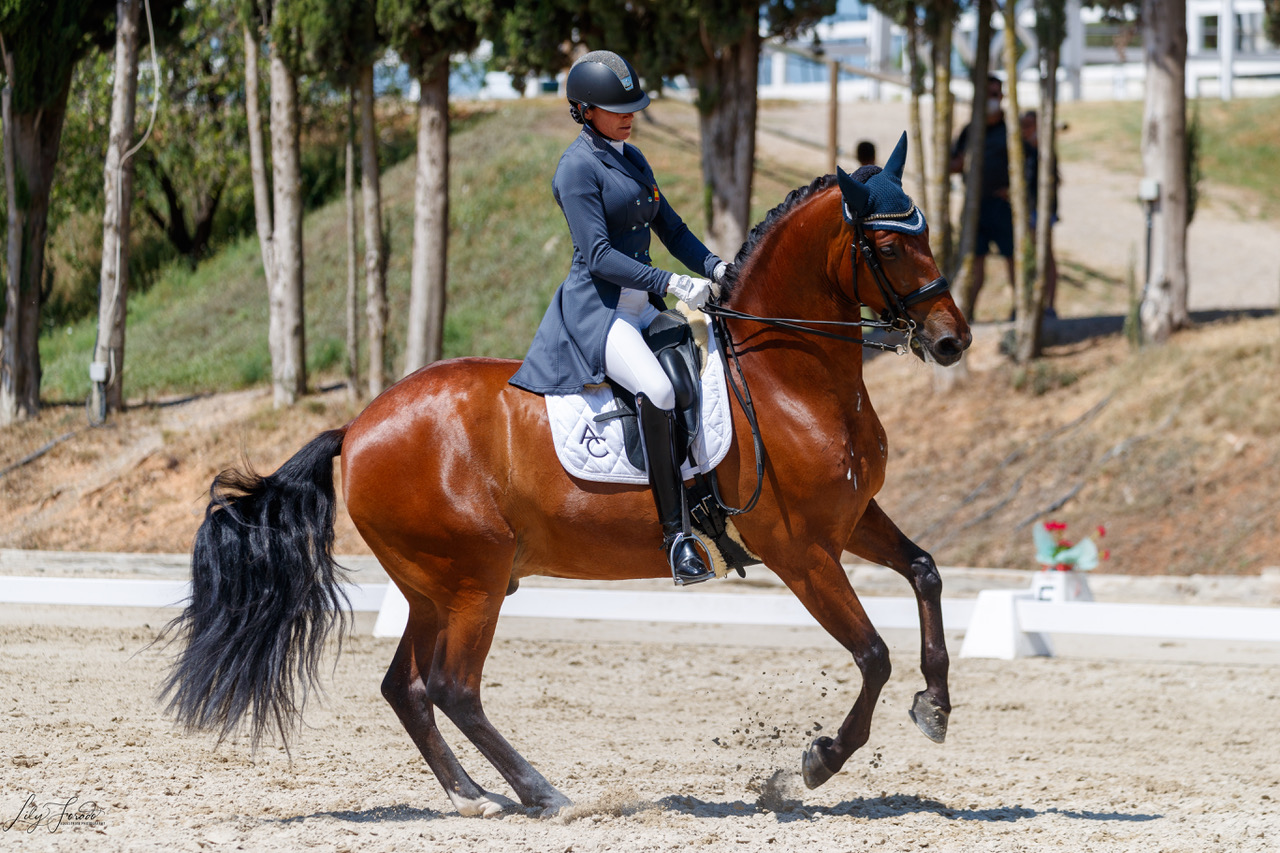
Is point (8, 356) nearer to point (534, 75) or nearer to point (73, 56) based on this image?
point (73, 56)

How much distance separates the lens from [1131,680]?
23.2 ft

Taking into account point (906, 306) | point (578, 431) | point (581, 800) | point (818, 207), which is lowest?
point (581, 800)

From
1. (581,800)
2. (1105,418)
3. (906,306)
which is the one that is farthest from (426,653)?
(1105,418)

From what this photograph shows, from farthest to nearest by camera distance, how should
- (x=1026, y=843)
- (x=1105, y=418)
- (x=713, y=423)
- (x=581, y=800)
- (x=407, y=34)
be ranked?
1. (x=407, y=34)
2. (x=1105, y=418)
3. (x=581, y=800)
4. (x=713, y=423)
5. (x=1026, y=843)

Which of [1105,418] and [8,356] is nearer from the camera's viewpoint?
[1105,418]

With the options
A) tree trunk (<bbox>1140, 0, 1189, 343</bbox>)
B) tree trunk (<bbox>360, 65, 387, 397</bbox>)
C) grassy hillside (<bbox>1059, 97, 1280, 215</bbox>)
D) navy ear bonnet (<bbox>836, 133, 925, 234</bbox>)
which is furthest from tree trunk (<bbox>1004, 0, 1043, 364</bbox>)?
grassy hillside (<bbox>1059, 97, 1280, 215</bbox>)

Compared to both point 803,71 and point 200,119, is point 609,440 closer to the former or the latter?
point 200,119

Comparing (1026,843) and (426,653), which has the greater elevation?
(426,653)

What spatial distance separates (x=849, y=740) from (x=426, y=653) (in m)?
1.55

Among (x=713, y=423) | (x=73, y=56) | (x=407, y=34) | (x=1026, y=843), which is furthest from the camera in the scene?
(x=73, y=56)

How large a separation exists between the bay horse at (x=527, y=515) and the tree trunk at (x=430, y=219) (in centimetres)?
Result: 886

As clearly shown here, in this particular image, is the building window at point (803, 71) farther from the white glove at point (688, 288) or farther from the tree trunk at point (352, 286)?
the white glove at point (688, 288)

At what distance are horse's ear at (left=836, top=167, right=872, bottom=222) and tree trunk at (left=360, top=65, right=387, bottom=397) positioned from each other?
9969 millimetres

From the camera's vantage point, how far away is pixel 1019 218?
12.6m
